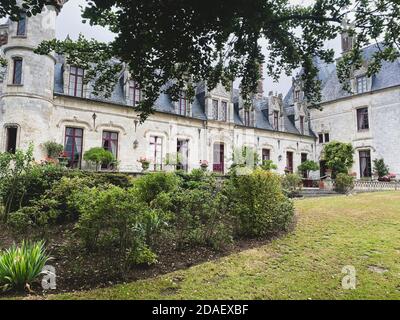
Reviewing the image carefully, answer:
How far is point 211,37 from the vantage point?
3.64 meters

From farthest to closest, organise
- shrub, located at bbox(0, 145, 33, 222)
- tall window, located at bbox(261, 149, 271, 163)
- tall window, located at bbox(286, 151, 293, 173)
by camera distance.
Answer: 1. tall window, located at bbox(286, 151, 293, 173)
2. tall window, located at bbox(261, 149, 271, 163)
3. shrub, located at bbox(0, 145, 33, 222)

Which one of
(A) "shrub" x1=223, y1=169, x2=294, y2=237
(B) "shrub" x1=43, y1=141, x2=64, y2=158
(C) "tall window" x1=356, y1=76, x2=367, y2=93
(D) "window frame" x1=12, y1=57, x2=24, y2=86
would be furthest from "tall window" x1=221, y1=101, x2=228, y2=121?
(A) "shrub" x1=223, y1=169, x2=294, y2=237

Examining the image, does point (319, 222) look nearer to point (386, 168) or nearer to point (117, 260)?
point (117, 260)

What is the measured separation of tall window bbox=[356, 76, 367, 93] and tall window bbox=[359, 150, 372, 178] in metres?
5.02

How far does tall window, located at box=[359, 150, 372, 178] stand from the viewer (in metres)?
23.8

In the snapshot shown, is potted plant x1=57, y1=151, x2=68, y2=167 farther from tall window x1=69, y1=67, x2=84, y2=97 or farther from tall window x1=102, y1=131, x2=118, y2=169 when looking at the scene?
tall window x1=69, y1=67, x2=84, y2=97

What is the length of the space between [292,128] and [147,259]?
24852 millimetres

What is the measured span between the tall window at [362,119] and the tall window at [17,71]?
79.5ft

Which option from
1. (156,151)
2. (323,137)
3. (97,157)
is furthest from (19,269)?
(323,137)

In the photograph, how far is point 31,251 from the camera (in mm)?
4438

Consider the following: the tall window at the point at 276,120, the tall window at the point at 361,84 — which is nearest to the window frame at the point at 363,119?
the tall window at the point at 361,84

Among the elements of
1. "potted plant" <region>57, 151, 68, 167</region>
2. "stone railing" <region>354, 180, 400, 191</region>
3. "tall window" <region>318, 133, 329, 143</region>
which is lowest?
"stone railing" <region>354, 180, 400, 191</region>

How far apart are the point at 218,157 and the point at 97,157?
32.5 ft

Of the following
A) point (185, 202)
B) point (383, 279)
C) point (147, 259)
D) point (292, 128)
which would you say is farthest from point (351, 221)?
point (292, 128)
